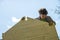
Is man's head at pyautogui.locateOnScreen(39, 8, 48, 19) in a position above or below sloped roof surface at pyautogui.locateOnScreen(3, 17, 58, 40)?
above

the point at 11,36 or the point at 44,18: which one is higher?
the point at 44,18

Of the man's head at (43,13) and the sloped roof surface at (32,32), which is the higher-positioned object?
the man's head at (43,13)

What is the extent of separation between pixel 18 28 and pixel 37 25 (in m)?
0.17

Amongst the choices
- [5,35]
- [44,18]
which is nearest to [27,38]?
[5,35]

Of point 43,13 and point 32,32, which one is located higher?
point 43,13

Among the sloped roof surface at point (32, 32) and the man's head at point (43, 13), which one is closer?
the sloped roof surface at point (32, 32)

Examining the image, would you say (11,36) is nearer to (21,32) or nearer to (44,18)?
(21,32)

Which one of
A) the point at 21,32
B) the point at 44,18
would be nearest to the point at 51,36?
the point at 21,32

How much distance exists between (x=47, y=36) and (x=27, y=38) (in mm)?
173

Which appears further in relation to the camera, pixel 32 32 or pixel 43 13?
pixel 43 13

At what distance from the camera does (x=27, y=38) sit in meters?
1.47

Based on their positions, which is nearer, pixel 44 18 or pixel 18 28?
pixel 18 28

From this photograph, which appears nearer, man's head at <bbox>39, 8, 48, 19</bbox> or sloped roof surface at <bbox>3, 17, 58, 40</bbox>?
sloped roof surface at <bbox>3, 17, 58, 40</bbox>

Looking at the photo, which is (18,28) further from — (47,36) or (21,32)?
(47,36)
